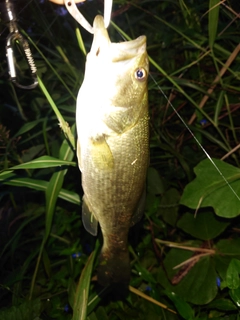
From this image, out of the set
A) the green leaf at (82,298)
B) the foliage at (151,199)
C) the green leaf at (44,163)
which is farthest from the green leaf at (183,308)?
the green leaf at (44,163)

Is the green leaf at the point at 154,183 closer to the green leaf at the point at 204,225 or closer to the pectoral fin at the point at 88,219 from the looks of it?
the green leaf at the point at 204,225

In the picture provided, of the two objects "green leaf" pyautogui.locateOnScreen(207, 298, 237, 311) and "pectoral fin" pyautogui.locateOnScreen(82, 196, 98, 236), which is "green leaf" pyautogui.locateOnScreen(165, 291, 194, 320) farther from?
"pectoral fin" pyautogui.locateOnScreen(82, 196, 98, 236)

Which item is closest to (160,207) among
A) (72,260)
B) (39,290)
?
(72,260)

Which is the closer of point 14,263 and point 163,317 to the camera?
point 163,317

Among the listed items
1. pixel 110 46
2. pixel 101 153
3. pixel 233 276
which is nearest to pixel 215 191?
pixel 233 276

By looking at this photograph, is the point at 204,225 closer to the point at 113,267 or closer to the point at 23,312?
the point at 113,267

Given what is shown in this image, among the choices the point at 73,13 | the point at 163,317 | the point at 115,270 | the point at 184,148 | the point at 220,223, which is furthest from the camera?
the point at 184,148

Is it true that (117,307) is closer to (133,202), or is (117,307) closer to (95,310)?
(95,310)

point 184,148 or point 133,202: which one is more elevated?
point 133,202
